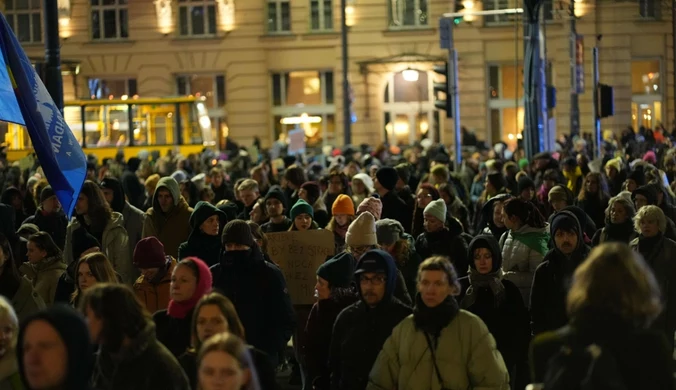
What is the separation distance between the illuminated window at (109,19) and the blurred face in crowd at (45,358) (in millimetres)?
45924

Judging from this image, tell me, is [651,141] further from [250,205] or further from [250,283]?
[250,283]

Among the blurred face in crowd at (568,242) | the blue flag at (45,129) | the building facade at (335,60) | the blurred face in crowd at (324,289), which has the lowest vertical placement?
the blurred face in crowd at (324,289)

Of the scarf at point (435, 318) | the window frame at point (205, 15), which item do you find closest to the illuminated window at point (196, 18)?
the window frame at point (205, 15)

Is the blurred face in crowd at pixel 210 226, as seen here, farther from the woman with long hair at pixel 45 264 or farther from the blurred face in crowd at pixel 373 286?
the blurred face in crowd at pixel 373 286

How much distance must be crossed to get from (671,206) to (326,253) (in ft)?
14.1

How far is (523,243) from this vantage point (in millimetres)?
10789

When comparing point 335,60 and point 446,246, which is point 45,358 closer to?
point 446,246

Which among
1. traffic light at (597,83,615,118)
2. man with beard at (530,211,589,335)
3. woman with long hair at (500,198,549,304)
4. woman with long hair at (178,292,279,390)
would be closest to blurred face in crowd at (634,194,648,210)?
woman with long hair at (500,198,549,304)


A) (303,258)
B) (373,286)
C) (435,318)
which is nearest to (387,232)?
(303,258)

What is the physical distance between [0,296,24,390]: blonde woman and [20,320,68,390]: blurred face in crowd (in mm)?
1215

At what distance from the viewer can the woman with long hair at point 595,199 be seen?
15.5 metres

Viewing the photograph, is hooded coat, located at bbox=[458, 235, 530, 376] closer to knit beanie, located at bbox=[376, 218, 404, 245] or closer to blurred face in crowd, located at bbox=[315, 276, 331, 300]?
blurred face in crowd, located at bbox=[315, 276, 331, 300]

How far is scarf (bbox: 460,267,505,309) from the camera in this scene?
29.8 feet

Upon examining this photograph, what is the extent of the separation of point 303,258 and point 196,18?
39943mm
